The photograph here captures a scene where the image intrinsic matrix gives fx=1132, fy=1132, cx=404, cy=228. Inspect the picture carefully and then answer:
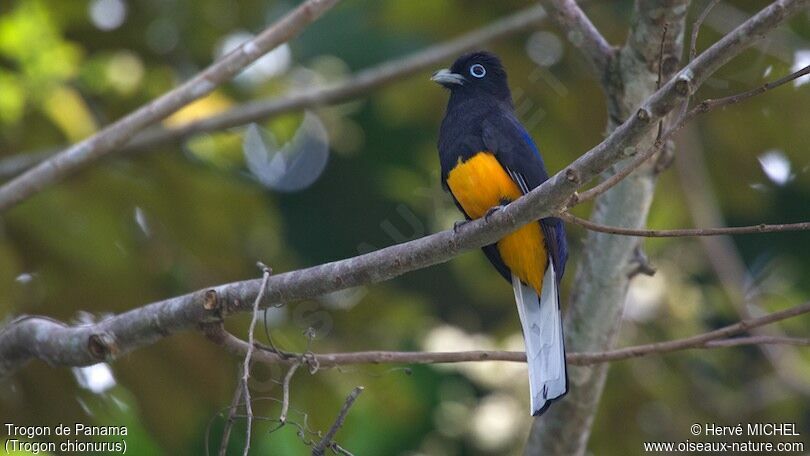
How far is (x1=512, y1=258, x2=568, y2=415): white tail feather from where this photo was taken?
154 inches

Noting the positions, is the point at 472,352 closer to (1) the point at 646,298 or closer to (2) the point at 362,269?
(2) the point at 362,269

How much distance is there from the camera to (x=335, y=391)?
627 centimetres

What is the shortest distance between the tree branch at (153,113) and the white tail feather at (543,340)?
145 centimetres

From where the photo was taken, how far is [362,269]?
356cm

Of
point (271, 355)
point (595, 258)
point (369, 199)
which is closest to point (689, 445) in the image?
point (595, 258)

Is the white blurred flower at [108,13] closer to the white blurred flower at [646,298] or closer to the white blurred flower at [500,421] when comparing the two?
the white blurred flower at [500,421]

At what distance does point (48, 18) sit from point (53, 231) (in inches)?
56.3

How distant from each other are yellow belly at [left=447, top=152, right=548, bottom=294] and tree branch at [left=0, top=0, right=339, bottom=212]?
987 millimetres

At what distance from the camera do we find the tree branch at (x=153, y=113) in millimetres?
4855

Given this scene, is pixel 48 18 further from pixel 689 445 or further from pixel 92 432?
pixel 689 445

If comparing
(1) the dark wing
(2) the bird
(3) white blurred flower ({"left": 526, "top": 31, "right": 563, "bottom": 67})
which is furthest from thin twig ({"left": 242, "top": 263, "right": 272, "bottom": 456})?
(3) white blurred flower ({"left": 526, "top": 31, "right": 563, "bottom": 67})

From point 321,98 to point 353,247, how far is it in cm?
243

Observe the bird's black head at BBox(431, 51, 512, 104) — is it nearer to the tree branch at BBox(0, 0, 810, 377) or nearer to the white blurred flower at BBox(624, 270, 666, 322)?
the tree branch at BBox(0, 0, 810, 377)

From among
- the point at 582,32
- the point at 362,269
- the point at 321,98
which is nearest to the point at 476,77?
the point at 582,32
